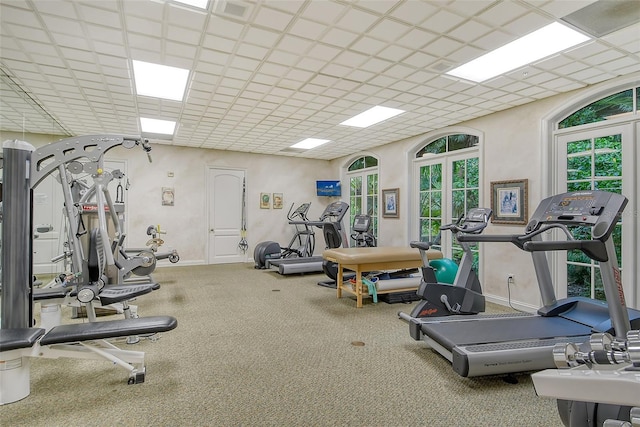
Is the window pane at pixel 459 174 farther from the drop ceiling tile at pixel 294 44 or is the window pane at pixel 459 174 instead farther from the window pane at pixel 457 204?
the drop ceiling tile at pixel 294 44

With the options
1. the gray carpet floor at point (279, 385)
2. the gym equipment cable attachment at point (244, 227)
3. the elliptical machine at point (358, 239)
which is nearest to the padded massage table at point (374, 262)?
the elliptical machine at point (358, 239)

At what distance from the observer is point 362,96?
4.24 metres

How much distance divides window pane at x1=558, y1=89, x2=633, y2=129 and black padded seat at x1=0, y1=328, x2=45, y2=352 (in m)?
5.72

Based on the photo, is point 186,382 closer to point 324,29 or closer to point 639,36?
point 324,29

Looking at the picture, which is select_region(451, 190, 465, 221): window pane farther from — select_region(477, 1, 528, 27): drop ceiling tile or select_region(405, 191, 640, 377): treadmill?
select_region(477, 1, 528, 27): drop ceiling tile

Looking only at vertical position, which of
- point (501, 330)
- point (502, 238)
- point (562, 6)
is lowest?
point (501, 330)

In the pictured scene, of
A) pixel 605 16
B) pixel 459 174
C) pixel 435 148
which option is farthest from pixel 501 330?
pixel 435 148

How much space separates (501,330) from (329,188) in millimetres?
6444

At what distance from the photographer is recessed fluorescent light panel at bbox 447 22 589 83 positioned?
2717mm

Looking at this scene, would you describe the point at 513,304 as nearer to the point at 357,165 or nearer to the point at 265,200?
the point at 357,165

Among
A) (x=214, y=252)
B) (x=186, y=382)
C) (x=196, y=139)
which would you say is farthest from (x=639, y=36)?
(x=214, y=252)

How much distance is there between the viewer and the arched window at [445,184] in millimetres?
5340

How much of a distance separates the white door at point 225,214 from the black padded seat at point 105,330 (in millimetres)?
5709

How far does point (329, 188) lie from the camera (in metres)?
8.89
